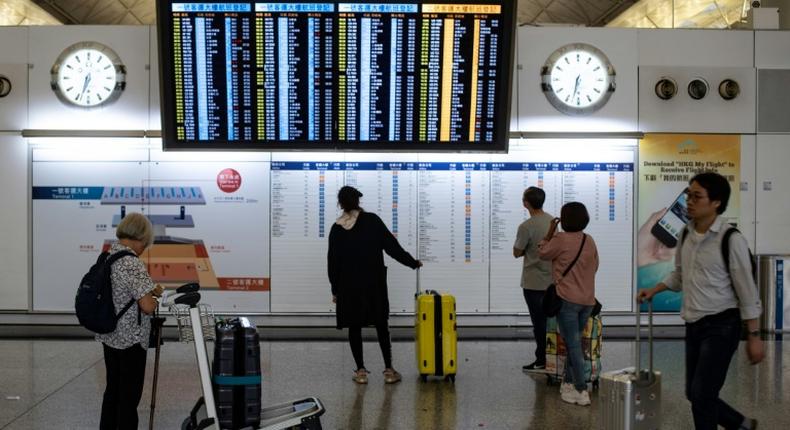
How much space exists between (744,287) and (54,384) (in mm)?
5338

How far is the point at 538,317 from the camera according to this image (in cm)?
718

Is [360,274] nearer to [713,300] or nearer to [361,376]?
[361,376]

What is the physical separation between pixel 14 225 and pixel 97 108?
1.54 metres

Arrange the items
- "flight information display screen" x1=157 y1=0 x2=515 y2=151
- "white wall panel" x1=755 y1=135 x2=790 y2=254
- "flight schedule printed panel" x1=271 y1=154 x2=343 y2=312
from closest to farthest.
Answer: "flight information display screen" x1=157 y1=0 x2=515 y2=151
"flight schedule printed panel" x1=271 y1=154 x2=343 y2=312
"white wall panel" x1=755 y1=135 x2=790 y2=254

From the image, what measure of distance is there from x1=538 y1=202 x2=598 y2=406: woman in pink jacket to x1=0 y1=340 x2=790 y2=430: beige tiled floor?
0.24m

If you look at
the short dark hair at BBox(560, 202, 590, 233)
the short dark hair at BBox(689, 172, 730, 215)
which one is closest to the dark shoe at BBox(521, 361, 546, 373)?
the short dark hair at BBox(560, 202, 590, 233)

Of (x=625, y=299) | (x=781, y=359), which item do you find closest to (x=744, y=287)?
(x=781, y=359)

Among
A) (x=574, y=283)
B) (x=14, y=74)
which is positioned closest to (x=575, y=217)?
(x=574, y=283)

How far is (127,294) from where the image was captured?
4.63 m

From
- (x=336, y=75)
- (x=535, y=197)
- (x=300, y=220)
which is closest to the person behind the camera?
(x=535, y=197)

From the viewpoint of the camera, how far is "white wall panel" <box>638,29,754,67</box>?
902 cm

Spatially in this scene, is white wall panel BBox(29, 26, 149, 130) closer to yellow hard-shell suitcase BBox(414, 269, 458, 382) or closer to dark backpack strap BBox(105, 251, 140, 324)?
yellow hard-shell suitcase BBox(414, 269, 458, 382)

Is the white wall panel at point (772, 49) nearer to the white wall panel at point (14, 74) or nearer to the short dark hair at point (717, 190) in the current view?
the short dark hair at point (717, 190)

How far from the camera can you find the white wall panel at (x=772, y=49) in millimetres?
9125
